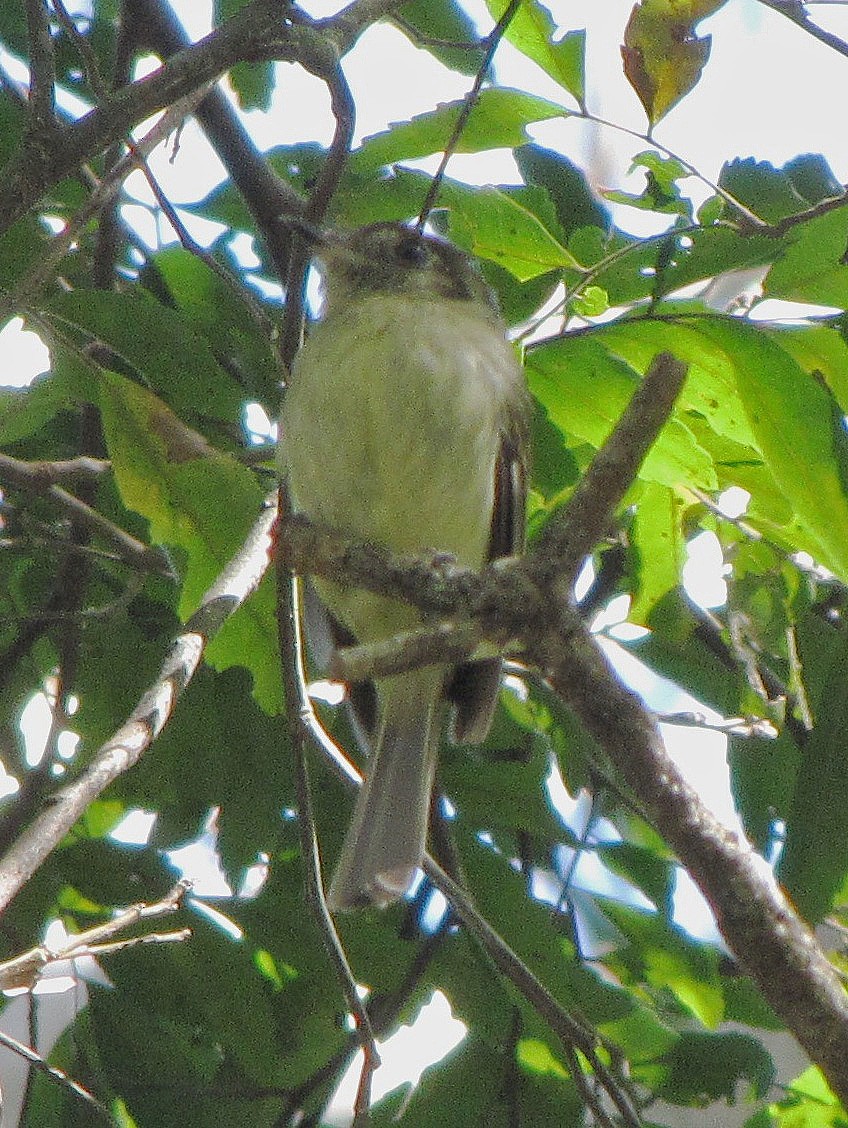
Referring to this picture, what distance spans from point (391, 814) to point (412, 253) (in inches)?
68.3

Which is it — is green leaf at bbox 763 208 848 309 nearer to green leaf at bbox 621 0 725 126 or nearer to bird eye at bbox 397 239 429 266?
green leaf at bbox 621 0 725 126

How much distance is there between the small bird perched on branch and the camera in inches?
137

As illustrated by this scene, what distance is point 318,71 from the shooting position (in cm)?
259

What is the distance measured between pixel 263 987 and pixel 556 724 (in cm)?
104

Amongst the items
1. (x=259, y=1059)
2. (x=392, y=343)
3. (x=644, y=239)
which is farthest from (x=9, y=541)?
(x=644, y=239)

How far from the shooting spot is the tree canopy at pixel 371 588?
8.96ft

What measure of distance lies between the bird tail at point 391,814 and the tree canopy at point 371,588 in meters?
0.10

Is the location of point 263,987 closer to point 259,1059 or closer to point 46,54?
point 259,1059

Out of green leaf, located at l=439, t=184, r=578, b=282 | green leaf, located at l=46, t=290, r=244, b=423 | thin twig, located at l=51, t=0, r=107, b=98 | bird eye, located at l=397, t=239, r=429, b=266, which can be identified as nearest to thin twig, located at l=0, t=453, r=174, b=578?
green leaf, located at l=46, t=290, r=244, b=423

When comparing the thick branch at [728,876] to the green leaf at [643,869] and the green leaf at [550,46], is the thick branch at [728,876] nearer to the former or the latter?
the green leaf at [550,46]

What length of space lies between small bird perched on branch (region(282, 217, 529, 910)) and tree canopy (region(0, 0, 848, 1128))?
0.36 feet

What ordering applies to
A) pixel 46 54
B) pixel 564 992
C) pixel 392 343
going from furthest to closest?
pixel 392 343 → pixel 564 992 → pixel 46 54

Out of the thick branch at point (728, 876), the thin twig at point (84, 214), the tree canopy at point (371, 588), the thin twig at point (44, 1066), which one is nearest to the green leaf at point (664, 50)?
the tree canopy at point (371, 588)

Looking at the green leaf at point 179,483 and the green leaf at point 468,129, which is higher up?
the green leaf at point 468,129
